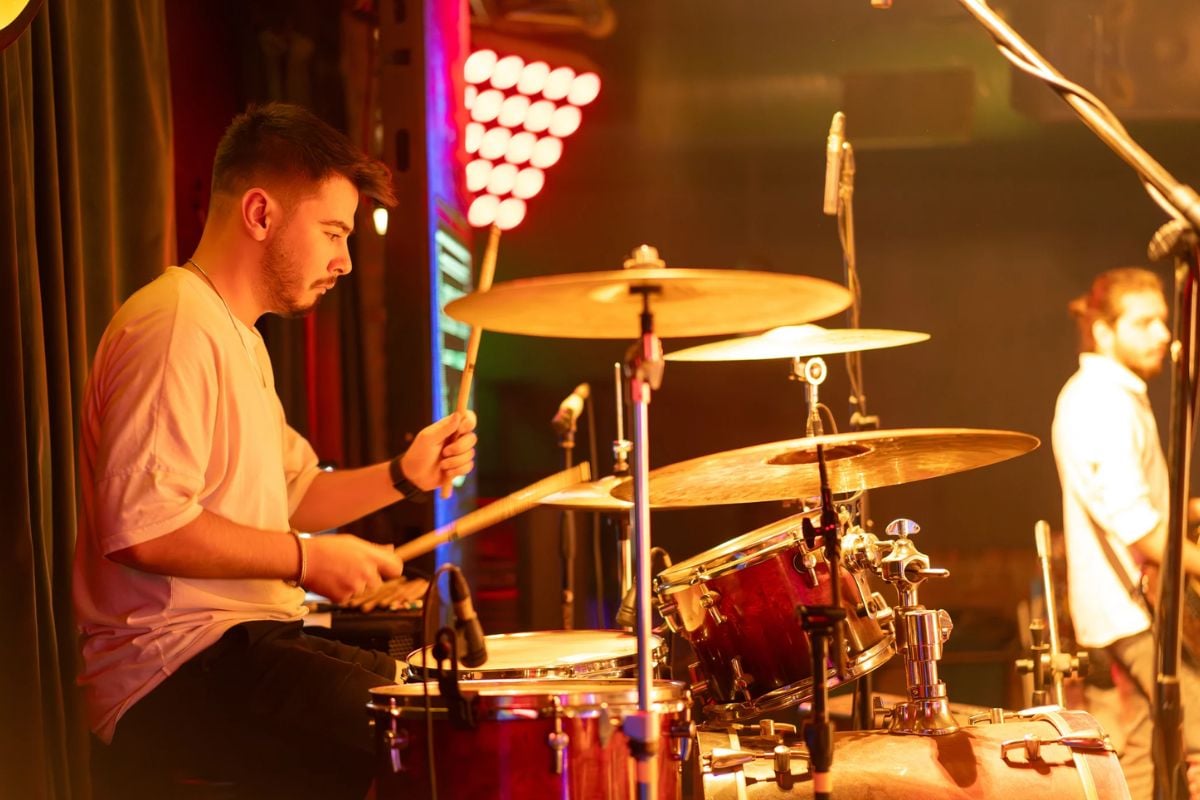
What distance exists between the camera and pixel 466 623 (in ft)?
5.30

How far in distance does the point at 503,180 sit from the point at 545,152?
0.18 metres

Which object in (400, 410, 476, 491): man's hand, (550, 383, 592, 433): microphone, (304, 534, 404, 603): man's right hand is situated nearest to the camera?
(304, 534, 404, 603): man's right hand

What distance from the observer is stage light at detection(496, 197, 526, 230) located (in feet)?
13.6

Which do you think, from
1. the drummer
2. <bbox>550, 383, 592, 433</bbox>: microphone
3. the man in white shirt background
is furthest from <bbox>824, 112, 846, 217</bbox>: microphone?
the drummer

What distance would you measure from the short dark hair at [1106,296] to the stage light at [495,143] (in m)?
2.08

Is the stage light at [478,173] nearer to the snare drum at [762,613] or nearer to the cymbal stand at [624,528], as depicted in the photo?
the cymbal stand at [624,528]

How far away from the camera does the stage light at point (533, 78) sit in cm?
411

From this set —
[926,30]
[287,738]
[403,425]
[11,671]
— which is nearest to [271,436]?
[287,738]

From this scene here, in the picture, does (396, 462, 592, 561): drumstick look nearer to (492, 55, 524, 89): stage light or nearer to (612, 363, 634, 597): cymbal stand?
(612, 363, 634, 597): cymbal stand

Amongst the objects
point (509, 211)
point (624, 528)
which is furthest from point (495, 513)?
point (509, 211)

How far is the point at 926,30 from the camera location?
416 cm

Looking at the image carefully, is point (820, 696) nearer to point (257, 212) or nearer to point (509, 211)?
point (257, 212)

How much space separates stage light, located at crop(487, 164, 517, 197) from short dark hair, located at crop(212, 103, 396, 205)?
1.89 meters

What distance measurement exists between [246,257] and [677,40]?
2.44 m
